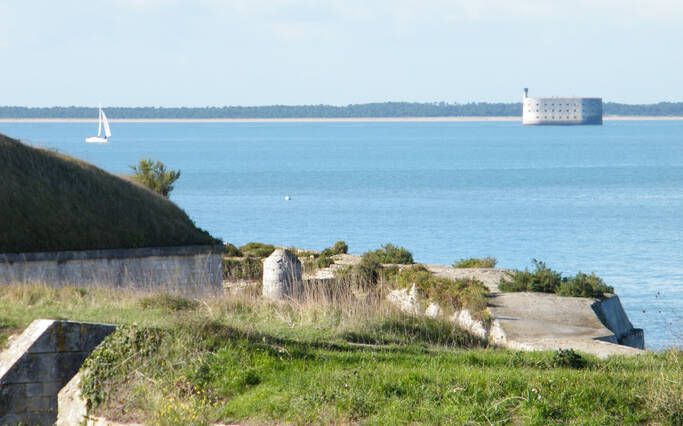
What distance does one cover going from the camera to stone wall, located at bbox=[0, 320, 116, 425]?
9258mm

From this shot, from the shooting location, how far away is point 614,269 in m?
40.7

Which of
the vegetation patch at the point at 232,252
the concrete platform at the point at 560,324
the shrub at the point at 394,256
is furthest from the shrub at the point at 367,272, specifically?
the vegetation patch at the point at 232,252

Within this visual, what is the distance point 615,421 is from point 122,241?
1449 centimetres

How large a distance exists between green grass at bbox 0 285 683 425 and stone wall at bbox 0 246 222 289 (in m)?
5.72

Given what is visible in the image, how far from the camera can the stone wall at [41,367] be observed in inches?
364

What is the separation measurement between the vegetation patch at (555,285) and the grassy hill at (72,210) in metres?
7.84

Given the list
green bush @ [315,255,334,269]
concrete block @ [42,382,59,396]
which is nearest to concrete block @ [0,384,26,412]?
concrete block @ [42,382,59,396]

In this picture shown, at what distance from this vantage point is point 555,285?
61.1ft

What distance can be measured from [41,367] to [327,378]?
3514 mm

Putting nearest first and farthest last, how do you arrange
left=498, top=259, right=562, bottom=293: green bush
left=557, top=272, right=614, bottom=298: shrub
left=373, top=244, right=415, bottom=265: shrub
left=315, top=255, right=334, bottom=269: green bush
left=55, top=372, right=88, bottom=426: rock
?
left=55, top=372, right=88, bottom=426: rock, left=557, top=272, right=614, bottom=298: shrub, left=498, top=259, right=562, bottom=293: green bush, left=373, top=244, right=415, bottom=265: shrub, left=315, top=255, right=334, bottom=269: green bush

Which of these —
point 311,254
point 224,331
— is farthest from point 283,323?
point 311,254

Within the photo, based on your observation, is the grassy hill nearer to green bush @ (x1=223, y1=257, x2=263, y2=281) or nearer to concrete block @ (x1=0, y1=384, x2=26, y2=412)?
green bush @ (x1=223, y1=257, x2=263, y2=281)

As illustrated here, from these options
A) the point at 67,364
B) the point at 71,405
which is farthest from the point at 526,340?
the point at 71,405

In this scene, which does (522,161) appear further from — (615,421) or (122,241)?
(615,421)
